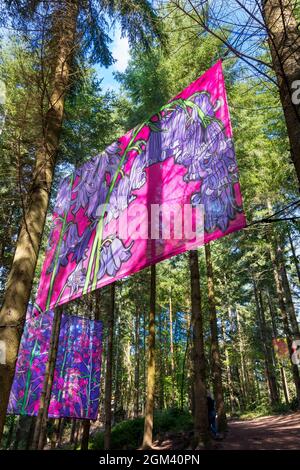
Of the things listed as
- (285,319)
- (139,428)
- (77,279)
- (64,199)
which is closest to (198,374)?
(77,279)

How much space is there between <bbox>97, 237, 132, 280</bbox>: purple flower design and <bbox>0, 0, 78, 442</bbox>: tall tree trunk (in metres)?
1.14

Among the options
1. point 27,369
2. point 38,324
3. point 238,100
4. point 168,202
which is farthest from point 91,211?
point 238,100

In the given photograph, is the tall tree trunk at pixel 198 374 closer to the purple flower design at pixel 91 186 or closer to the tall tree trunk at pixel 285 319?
the purple flower design at pixel 91 186

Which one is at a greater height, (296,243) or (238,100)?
(238,100)

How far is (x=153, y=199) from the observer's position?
503 centimetres

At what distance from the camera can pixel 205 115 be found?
15.5 ft

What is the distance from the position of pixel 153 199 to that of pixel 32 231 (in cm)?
175

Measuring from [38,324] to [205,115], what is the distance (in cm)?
887

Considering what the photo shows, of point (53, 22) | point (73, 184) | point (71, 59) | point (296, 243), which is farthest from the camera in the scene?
point (296, 243)

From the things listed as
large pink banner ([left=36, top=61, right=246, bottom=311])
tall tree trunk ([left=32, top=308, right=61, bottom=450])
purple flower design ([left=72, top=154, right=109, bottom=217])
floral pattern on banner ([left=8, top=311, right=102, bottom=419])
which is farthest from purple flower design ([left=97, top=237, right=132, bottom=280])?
floral pattern on banner ([left=8, top=311, right=102, bottom=419])

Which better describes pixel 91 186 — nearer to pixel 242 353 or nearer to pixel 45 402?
pixel 45 402

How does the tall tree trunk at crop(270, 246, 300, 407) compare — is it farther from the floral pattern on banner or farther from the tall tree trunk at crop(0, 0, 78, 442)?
the tall tree trunk at crop(0, 0, 78, 442)

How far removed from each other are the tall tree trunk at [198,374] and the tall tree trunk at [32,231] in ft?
18.5
